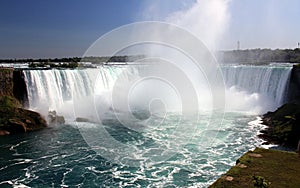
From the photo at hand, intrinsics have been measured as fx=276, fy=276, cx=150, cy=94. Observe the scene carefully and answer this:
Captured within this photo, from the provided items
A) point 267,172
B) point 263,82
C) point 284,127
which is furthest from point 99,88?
point 267,172

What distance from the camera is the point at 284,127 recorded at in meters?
15.1

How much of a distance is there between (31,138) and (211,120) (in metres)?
11.6

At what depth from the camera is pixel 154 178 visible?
9938 mm

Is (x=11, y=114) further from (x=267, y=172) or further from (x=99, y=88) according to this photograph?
(x=267, y=172)

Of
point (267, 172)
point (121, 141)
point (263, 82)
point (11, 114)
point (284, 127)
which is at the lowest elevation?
point (121, 141)

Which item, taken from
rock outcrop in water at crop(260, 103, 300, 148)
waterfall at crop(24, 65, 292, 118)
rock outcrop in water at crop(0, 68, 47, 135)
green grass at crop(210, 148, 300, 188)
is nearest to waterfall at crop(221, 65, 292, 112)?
waterfall at crop(24, 65, 292, 118)

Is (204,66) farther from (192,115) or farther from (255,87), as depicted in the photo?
(192,115)

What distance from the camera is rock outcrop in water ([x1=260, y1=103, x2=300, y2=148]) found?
13609 millimetres

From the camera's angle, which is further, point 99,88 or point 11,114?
point 99,88

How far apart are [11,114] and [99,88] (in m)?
9.56

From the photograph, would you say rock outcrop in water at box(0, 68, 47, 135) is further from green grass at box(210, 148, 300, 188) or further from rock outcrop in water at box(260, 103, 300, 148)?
rock outcrop in water at box(260, 103, 300, 148)

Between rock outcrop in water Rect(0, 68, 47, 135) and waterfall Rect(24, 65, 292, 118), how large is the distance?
1.28m

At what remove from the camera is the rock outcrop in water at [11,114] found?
1645 centimetres

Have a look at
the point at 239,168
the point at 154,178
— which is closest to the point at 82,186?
the point at 154,178
